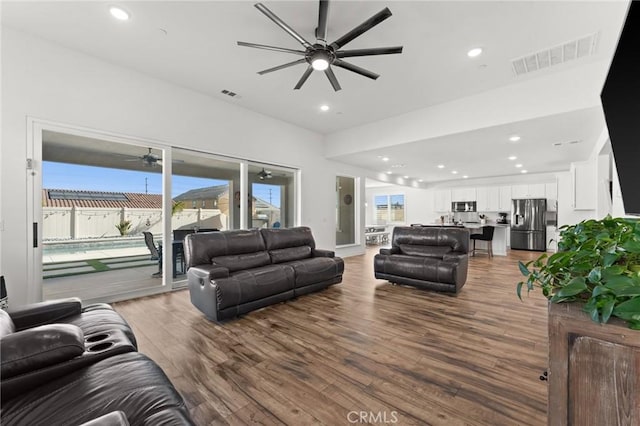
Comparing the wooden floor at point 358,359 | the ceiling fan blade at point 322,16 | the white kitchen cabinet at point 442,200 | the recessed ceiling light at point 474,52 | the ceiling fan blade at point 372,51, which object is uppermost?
the recessed ceiling light at point 474,52

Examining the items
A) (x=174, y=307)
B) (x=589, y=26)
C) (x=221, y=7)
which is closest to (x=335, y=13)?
(x=221, y=7)

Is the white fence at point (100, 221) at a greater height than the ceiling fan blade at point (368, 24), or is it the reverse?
the ceiling fan blade at point (368, 24)

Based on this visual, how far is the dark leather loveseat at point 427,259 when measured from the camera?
12.7 ft

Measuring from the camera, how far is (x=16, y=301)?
3043 millimetres

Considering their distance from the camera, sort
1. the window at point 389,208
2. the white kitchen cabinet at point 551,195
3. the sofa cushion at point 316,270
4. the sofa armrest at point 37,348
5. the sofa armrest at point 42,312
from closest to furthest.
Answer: the sofa armrest at point 37,348
the sofa armrest at point 42,312
the sofa cushion at point 316,270
the white kitchen cabinet at point 551,195
the window at point 389,208

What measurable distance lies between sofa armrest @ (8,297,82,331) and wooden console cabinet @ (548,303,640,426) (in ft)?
8.51

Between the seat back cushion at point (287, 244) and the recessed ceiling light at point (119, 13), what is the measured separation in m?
3.01

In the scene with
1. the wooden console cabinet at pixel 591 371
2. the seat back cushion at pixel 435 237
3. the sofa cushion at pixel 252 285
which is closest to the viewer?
the wooden console cabinet at pixel 591 371

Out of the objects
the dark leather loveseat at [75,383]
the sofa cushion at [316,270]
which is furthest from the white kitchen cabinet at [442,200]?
the dark leather loveseat at [75,383]

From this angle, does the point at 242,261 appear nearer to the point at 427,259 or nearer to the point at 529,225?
the point at 427,259

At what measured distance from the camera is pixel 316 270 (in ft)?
12.8

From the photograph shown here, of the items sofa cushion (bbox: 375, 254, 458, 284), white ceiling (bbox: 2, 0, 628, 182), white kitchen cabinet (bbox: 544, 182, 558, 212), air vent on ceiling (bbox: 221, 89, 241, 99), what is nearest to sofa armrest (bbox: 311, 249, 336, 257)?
sofa cushion (bbox: 375, 254, 458, 284)

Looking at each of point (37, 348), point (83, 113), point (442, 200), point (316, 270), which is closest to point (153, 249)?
point (83, 113)

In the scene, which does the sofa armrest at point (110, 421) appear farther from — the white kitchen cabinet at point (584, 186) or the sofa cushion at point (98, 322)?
the white kitchen cabinet at point (584, 186)
